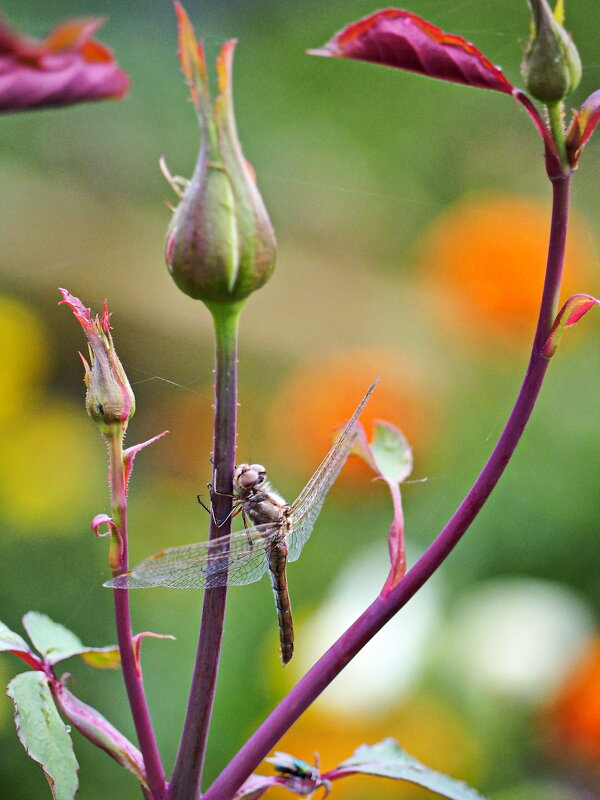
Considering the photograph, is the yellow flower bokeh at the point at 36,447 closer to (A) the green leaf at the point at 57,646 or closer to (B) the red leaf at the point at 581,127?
(A) the green leaf at the point at 57,646

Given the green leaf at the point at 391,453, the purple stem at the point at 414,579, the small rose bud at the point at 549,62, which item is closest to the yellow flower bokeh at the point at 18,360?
the green leaf at the point at 391,453

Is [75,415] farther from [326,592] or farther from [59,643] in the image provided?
[59,643]

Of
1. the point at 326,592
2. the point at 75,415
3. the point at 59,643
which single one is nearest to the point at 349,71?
the point at 75,415

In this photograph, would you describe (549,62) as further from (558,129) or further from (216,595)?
(216,595)

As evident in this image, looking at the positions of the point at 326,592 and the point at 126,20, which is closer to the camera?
the point at 326,592

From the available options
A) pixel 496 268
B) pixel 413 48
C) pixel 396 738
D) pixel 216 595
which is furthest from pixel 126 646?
pixel 496 268

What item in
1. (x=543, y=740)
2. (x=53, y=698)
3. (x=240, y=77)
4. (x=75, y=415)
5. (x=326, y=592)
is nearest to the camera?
(x=53, y=698)

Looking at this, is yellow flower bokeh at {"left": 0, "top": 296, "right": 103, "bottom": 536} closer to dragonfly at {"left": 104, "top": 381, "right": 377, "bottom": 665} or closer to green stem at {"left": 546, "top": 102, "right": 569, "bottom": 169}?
dragonfly at {"left": 104, "top": 381, "right": 377, "bottom": 665}

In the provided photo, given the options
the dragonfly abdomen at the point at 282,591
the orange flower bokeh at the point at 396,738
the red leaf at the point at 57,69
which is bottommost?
Result: the orange flower bokeh at the point at 396,738

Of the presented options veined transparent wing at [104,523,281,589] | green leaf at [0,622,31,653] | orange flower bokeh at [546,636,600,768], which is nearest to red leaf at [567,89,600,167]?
veined transparent wing at [104,523,281,589]
